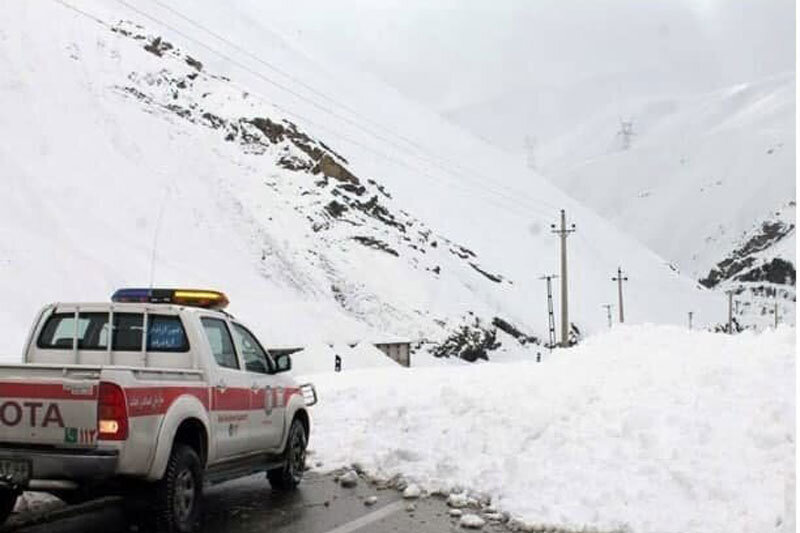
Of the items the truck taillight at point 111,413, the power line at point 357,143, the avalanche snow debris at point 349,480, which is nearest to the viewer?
the truck taillight at point 111,413

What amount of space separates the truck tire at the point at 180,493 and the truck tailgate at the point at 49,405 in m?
0.70

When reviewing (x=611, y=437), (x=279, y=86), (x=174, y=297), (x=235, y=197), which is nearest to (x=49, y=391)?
(x=174, y=297)

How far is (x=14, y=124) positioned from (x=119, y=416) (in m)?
44.0

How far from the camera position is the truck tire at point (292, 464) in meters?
9.29

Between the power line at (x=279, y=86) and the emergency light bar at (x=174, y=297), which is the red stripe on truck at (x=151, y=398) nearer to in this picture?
the emergency light bar at (x=174, y=297)

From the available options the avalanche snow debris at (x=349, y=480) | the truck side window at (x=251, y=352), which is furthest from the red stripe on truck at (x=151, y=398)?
the avalanche snow debris at (x=349, y=480)

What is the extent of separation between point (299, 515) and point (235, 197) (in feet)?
157

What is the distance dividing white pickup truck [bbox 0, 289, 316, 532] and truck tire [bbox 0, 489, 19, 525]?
0.03 ft

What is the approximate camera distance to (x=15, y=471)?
21.2 ft

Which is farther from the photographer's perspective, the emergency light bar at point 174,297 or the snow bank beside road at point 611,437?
the emergency light bar at point 174,297

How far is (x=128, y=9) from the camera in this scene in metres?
76.8

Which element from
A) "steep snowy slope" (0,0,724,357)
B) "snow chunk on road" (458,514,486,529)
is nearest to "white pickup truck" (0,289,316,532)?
"snow chunk on road" (458,514,486,529)

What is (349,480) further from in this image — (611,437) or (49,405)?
(49,405)

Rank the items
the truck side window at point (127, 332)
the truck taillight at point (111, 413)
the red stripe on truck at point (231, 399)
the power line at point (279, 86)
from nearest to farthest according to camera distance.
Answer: the truck taillight at point (111, 413) < the red stripe on truck at point (231, 399) < the truck side window at point (127, 332) < the power line at point (279, 86)
